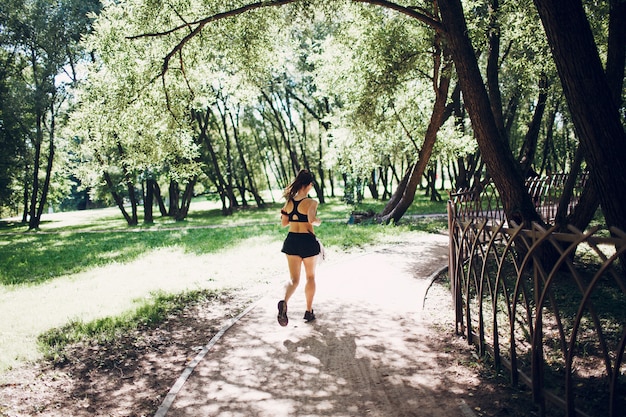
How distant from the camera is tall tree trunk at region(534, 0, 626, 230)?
4.88 m

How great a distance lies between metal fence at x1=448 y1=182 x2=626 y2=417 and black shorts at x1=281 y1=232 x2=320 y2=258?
1.90 metres

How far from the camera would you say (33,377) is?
17.3 feet

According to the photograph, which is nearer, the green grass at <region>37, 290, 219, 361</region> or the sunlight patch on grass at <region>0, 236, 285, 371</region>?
the green grass at <region>37, 290, 219, 361</region>

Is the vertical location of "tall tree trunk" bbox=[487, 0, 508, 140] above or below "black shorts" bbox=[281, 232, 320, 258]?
above

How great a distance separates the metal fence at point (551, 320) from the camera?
3.29 m

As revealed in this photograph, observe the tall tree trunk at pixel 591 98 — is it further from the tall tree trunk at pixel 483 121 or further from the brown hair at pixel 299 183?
the brown hair at pixel 299 183

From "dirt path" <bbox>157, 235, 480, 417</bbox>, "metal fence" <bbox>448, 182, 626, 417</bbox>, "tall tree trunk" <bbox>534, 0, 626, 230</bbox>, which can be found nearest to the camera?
"metal fence" <bbox>448, 182, 626, 417</bbox>

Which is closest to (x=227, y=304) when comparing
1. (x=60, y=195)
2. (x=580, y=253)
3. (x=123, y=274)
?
(x=123, y=274)

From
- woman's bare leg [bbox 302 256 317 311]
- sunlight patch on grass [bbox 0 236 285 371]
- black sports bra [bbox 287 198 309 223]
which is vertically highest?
black sports bra [bbox 287 198 309 223]

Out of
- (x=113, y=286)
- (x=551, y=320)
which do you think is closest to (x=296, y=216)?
(x=551, y=320)

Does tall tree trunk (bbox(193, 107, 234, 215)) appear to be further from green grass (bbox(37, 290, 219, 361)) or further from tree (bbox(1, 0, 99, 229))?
green grass (bbox(37, 290, 219, 361))

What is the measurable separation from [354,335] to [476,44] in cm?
918

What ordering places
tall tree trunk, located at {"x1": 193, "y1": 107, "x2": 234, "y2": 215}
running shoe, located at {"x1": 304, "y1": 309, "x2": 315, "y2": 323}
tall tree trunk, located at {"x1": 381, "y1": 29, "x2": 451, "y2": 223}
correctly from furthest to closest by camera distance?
1. tall tree trunk, located at {"x1": 193, "y1": 107, "x2": 234, "y2": 215}
2. tall tree trunk, located at {"x1": 381, "y1": 29, "x2": 451, "y2": 223}
3. running shoe, located at {"x1": 304, "y1": 309, "x2": 315, "y2": 323}

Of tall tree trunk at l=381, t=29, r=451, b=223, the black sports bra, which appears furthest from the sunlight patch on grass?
tall tree trunk at l=381, t=29, r=451, b=223
